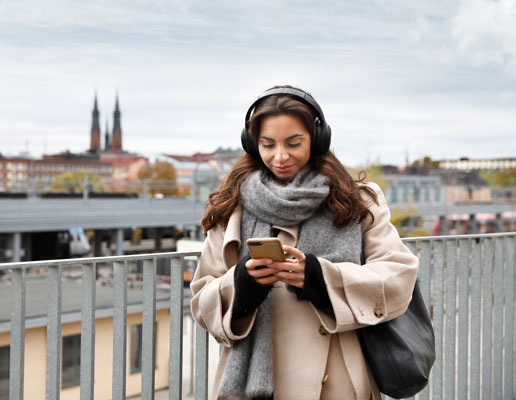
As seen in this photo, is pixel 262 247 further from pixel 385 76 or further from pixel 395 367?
pixel 385 76

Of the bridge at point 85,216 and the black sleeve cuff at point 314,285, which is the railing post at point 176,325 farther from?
the bridge at point 85,216

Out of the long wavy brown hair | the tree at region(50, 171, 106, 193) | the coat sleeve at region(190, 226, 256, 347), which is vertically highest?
the tree at region(50, 171, 106, 193)

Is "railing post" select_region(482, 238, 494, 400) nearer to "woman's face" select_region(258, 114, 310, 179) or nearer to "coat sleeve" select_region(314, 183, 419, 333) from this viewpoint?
"coat sleeve" select_region(314, 183, 419, 333)

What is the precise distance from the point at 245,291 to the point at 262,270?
89 mm

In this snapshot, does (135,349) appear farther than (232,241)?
Yes

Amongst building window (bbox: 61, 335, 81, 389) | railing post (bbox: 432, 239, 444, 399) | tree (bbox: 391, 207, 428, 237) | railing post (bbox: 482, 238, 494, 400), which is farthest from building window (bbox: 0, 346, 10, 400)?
tree (bbox: 391, 207, 428, 237)

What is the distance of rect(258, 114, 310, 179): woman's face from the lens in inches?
73.5

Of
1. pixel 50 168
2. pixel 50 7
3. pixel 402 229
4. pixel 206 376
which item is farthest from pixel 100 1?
pixel 206 376

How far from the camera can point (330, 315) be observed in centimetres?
177

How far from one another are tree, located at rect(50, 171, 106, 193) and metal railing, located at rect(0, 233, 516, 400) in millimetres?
50367

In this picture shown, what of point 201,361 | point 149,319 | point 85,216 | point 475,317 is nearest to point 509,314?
point 475,317

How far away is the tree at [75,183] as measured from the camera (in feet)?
181

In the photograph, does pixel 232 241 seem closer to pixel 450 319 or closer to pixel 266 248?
pixel 266 248

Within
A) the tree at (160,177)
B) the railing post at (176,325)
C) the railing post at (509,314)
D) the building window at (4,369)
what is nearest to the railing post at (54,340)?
the building window at (4,369)
